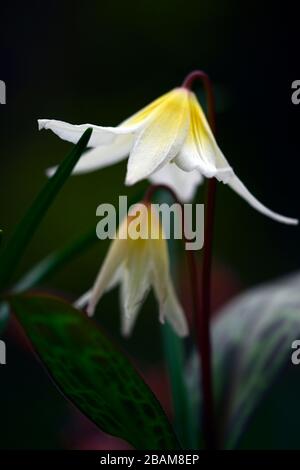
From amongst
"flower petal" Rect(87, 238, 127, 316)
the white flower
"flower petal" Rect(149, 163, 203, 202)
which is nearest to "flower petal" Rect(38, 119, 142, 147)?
the white flower

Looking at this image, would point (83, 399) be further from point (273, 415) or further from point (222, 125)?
point (222, 125)

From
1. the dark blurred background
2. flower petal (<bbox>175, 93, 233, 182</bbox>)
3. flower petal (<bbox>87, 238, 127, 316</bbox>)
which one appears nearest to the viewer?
flower petal (<bbox>175, 93, 233, 182</bbox>)

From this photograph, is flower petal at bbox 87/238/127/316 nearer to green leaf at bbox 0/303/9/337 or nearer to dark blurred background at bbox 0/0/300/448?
green leaf at bbox 0/303/9/337

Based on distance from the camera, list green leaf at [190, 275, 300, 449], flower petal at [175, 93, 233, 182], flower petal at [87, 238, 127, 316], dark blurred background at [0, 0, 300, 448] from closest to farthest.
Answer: flower petal at [175, 93, 233, 182], flower petal at [87, 238, 127, 316], green leaf at [190, 275, 300, 449], dark blurred background at [0, 0, 300, 448]

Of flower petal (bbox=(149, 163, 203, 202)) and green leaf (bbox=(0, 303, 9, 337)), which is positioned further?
flower petal (bbox=(149, 163, 203, 202))

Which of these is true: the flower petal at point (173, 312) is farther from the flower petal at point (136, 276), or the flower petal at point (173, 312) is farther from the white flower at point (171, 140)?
the white flower at point (171, 140)
